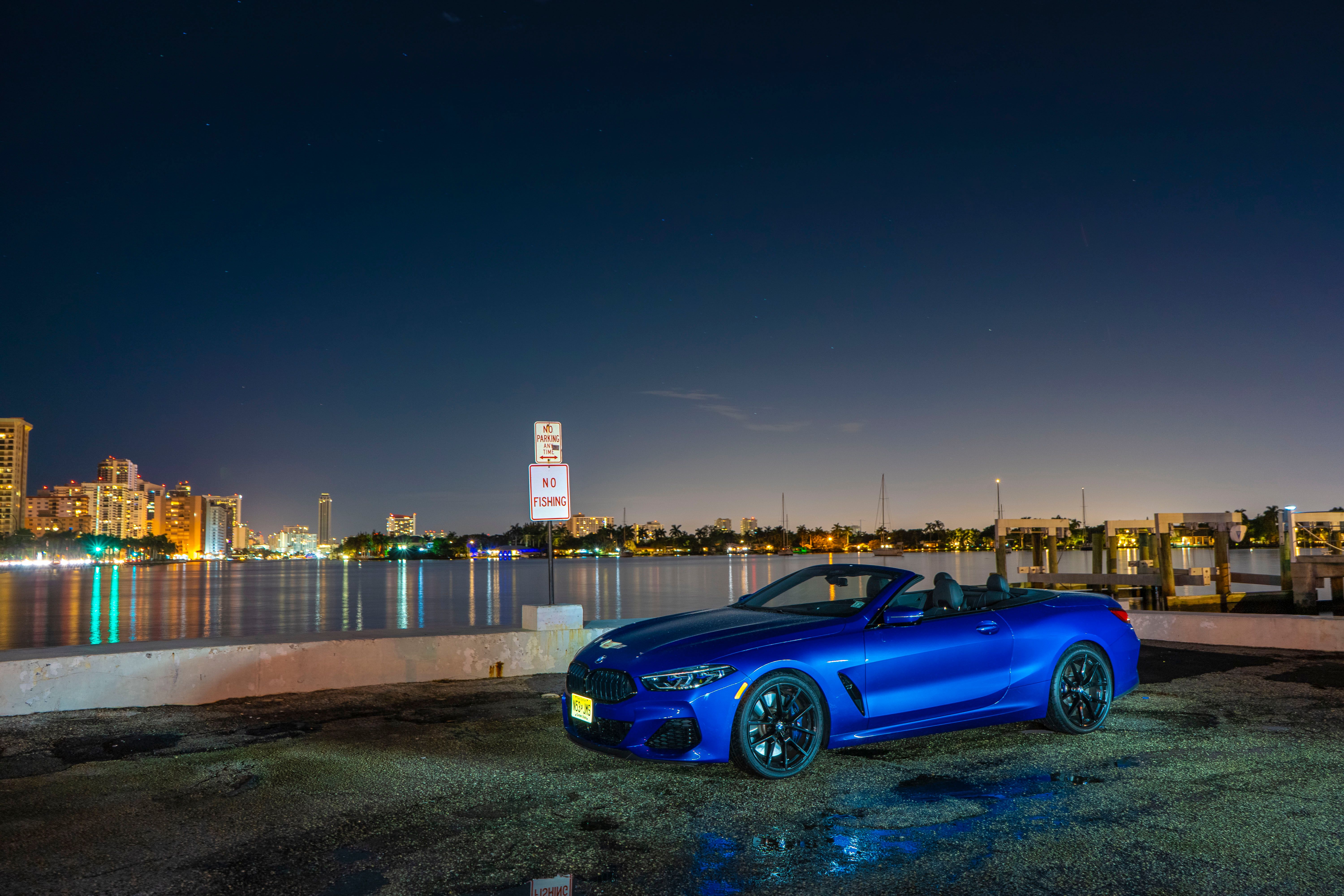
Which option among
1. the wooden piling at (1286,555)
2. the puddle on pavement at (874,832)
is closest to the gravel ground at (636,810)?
the puddle on pavement at (874,832)

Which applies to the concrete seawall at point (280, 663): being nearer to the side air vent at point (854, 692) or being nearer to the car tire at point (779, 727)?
A: the car tire at point (779, 727)

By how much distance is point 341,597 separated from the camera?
71812 millimetres

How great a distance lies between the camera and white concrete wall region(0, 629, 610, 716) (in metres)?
7.91

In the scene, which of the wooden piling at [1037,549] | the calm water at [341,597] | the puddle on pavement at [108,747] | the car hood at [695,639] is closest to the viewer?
the car hood at [695,639]

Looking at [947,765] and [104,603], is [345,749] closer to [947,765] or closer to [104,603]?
[947,765]

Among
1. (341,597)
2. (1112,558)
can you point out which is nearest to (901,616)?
(1112,558)

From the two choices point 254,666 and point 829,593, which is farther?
point 254,666

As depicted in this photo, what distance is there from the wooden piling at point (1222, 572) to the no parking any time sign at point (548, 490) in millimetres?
23485

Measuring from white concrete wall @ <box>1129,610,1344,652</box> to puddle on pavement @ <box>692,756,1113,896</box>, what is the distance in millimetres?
7591

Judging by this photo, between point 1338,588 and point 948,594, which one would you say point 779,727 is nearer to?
point 948,594

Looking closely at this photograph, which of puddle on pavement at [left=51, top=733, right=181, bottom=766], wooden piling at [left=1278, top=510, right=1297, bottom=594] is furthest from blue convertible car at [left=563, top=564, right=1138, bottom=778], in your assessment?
wooden piling at [left=1278, top=510, right=1297, bottom=594]

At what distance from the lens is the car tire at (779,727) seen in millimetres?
5730

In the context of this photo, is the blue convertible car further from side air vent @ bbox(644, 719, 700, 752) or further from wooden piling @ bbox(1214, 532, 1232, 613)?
wooden piling @ bbox(1214, 532, 1232, 613)

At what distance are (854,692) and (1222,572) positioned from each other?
85.1 feet
